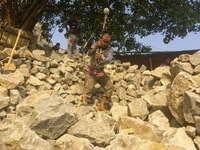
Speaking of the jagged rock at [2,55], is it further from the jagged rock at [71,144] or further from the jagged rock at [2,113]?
the jagged rock at [71,144]

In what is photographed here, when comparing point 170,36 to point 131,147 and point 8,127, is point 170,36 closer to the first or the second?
point 131,147

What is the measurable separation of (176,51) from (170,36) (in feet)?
8.77

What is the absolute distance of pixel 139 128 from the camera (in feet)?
8.77

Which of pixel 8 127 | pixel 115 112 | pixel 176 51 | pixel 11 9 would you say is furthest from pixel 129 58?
pixel 8 127

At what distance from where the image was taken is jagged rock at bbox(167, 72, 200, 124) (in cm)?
302

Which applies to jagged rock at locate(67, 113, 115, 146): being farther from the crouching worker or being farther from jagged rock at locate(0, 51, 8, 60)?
jagged rock at locate(0, 51, 8, 60)

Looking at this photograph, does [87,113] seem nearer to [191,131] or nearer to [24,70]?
[191,131]

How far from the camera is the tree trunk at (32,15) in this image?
18.5 ft

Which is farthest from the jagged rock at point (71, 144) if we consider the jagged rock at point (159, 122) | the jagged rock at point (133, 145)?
the jagged rock at point (159, 122)

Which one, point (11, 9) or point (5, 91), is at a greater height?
point (11, 9)

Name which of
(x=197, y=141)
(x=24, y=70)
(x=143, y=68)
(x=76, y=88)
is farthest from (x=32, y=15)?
(x=197, y=141)

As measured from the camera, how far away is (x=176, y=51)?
20.8ft

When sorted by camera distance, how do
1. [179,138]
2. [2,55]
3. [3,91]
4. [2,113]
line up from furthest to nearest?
[2,55] → [3,91] → [179,138] → [2,113]

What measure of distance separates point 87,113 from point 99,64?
1120 mm
